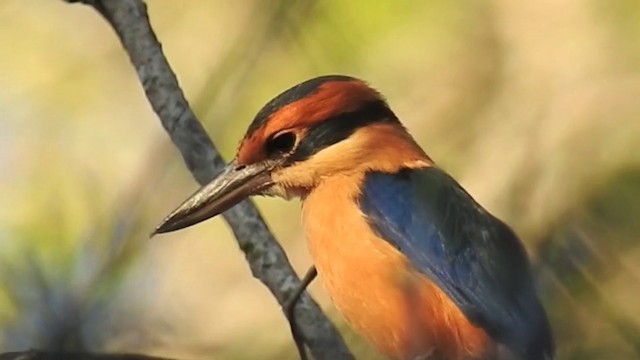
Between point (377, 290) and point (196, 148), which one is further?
point (196, 148)

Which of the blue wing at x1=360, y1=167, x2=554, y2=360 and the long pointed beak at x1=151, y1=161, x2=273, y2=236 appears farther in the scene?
the long pointed beak at x1=151, y1=161, x2=273, y2=236

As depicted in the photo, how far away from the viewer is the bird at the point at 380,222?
0.55m

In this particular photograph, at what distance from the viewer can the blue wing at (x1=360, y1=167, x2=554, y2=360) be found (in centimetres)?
54

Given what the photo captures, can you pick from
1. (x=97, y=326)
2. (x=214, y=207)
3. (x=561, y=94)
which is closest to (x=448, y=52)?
(x=561, y=94)

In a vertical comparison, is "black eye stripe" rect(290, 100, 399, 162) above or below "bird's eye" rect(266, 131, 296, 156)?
below

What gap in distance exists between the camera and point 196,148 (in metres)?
0.69

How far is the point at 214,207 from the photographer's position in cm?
66

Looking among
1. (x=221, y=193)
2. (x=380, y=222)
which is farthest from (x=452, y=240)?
(x=221, y=193)

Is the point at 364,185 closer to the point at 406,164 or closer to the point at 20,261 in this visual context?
the point at 406,164

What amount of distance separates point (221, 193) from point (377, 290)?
0.47ft

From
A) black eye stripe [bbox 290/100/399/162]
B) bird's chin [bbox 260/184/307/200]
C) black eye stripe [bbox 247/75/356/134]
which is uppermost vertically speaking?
black eye stripe [bbox 247/75/356/134]

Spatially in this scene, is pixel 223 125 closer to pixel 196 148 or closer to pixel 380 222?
pixel 196 148

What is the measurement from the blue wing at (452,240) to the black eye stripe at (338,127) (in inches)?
1.9

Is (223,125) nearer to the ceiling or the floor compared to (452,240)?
nearer to the ceiling
